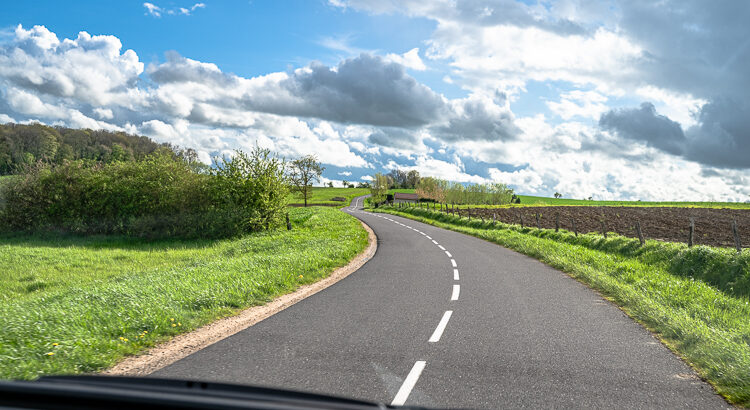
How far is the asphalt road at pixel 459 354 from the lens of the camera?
176 inches

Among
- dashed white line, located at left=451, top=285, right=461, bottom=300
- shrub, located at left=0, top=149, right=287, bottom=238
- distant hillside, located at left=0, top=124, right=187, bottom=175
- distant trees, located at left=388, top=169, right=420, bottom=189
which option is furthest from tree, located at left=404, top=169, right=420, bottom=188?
dashed white line, located at left=451, top=285, right=461, bottom=300

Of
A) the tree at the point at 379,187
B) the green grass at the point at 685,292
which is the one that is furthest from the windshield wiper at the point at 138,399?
the tree at the point at 379,187

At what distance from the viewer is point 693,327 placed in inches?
A: 279

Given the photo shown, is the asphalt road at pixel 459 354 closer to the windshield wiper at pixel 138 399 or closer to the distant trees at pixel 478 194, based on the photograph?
the windshield wiper at pixel 138 399

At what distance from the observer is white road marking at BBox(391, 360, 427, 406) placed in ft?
13.8

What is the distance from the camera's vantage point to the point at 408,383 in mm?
4637

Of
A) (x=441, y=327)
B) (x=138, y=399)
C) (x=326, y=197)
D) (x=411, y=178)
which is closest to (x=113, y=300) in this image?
(x=441, y=327)

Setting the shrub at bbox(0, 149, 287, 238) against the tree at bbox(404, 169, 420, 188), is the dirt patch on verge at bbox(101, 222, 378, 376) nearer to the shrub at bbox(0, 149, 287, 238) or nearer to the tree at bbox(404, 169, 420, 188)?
the shrub at bbox(0, 149, 287, 238)

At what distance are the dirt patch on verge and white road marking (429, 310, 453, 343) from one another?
2.85 meters

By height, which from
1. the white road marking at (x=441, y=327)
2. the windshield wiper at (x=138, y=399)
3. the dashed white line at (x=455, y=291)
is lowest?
the dashed white line at (x=455, y=291)

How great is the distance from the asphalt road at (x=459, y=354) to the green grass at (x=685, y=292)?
0.32 meters

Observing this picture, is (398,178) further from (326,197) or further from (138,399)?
(138,399)

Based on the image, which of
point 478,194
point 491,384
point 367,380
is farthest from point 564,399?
point 478,194

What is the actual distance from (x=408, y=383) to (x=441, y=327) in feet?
7.89
